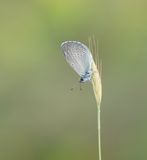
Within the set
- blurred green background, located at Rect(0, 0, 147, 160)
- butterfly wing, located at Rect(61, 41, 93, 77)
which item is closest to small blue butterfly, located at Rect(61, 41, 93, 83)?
butterfly wing, located at Rect(61, 41, 93, 77)

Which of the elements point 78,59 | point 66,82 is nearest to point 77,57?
point 78,59

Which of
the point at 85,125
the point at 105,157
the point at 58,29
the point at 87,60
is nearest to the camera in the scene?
the point at 87,60

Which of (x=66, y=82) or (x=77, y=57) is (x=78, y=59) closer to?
(x=77, y=57)

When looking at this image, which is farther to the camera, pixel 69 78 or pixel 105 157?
pixel 69 78

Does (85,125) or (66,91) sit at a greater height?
(66,91)

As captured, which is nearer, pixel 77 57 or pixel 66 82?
pixel 77 57

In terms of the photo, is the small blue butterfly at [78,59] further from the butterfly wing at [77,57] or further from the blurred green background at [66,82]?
the blurred green background at [66,82]

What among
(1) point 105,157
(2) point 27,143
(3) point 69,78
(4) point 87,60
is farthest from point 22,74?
(4) point 87,60

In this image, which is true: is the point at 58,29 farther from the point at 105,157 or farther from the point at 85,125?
the point at 105,157
